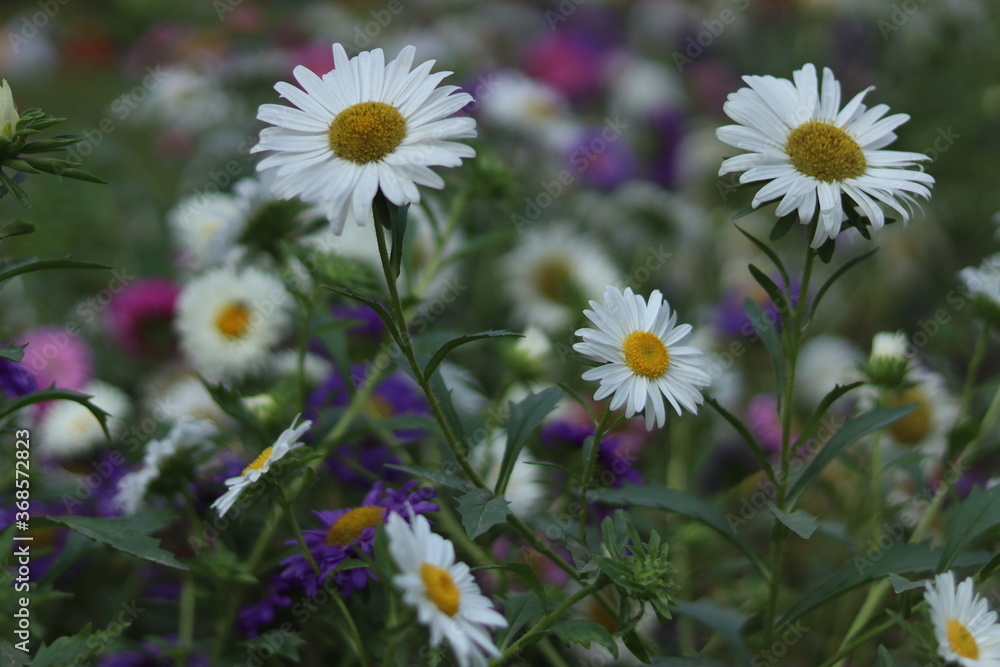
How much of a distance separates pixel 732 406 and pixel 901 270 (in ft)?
2.34

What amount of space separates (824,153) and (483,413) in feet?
2.43

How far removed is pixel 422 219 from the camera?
6.16 feet

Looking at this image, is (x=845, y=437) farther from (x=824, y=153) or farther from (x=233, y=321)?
(x=233, y=321)

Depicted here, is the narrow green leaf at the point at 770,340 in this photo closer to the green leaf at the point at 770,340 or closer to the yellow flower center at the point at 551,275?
the green leaf at the point at 770,340

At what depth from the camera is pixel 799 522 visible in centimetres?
79

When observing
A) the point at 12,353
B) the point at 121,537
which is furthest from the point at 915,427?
the point at 12,353

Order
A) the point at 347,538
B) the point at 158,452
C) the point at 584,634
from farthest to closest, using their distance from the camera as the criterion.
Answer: the point at 158,452 < the point at 347,538 < the point at 584,634

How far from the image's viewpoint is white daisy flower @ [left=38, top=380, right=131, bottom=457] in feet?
4.41

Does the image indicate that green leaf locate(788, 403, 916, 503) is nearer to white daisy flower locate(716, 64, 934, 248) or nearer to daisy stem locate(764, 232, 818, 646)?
daisy stem locate(764, 232, 818, 646)

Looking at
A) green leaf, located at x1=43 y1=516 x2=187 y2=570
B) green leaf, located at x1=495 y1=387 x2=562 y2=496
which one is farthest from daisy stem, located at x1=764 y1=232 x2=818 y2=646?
green leaf, located at x1=43 y1=516 x2=187 y2=570

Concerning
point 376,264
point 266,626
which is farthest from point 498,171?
point 266,626

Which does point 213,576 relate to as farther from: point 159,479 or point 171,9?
point 171,9

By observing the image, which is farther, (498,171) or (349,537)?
(498,171)

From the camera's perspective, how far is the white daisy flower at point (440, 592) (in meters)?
0.61
